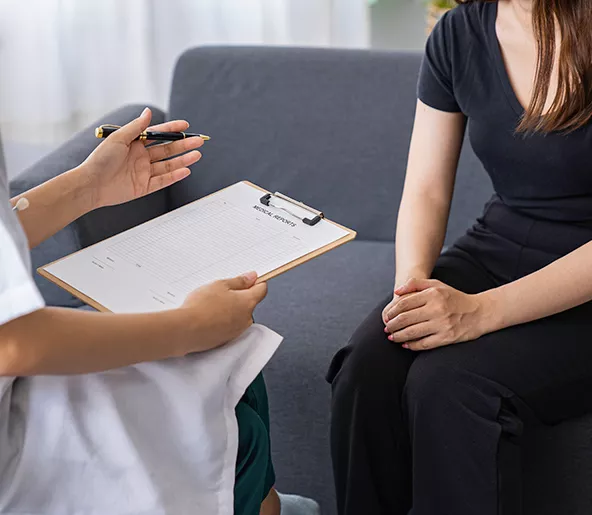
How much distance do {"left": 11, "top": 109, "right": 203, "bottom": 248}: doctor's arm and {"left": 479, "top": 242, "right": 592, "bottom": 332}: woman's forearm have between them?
1.65 feet

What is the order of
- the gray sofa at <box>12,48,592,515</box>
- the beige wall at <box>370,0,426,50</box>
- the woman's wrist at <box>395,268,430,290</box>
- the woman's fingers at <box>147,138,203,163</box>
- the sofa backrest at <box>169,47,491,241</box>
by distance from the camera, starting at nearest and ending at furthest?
the woman's fingers at <box>147,138,203,163</box>
the woman's wrist at <box>395,268,430,290</box>
the gray sofa at <box>12,48,592,515</box>
the sofa backrest at <box>169,47,491,241</box>
the beige wall at <box>370,0,426,50</box>

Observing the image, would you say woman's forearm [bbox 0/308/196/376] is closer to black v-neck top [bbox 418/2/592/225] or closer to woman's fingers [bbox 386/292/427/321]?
woman's fingers [bbox 386/292/427/321]

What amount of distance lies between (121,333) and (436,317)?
0.52m

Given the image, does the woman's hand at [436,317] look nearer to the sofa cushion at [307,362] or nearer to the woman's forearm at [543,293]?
the woman's forearm at [543,293]

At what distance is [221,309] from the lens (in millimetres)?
1080

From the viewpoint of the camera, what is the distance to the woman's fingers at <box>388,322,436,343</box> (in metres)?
1.32

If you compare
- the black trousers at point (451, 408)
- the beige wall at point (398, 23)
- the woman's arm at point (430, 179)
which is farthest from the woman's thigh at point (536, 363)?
the beige wall at point (398, 23)

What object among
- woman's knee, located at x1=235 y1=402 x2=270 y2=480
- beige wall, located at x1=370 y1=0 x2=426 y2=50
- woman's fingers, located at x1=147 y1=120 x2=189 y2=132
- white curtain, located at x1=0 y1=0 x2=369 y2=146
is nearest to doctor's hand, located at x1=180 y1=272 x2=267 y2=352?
woman's knee, located at x1=235 y1=402 x2=270 y2=480

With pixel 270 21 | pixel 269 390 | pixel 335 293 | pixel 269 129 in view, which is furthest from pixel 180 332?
pixel 270 21

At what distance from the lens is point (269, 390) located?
161 centimetres

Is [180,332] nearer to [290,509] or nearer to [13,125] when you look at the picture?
[290,509]

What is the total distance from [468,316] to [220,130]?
0.88 metres

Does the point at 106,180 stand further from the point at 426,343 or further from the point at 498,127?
the point at 498,127

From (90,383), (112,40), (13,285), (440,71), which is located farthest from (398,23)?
(13,285)
